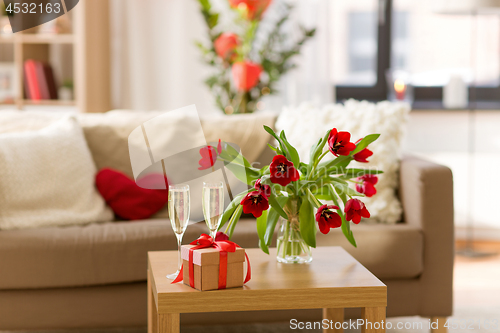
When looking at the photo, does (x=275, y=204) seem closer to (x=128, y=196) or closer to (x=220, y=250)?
(x=220, y=250)

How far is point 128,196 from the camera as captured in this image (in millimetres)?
2166

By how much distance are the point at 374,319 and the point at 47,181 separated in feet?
4.42

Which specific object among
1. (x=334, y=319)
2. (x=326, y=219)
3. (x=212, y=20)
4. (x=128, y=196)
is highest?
(x=212, y=20)

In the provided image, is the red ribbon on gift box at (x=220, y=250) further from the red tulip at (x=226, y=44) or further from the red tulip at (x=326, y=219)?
the red tulip at (x=226, y=44)

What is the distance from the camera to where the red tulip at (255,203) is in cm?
126

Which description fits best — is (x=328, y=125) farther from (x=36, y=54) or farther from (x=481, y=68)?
(x=36, y=54)

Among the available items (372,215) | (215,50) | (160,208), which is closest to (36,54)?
(215,50)

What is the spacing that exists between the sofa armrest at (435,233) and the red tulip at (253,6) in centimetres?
145

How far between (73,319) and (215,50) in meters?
1.91

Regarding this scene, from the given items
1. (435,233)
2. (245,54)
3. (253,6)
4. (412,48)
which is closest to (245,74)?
(245,54)

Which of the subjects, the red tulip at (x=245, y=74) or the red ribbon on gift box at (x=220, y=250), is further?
the red tulip at (x=245, y=74)

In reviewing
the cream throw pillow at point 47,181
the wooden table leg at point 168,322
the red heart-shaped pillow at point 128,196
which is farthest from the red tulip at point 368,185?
the cream throw pillow at point 47,181

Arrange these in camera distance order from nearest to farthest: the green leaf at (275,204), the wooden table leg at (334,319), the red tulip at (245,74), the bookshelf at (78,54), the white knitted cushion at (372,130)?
1. the green leaf at (275,204)
2. the wooden table leg at (334,319)
3. the white knitted cushion at (372,130)
4. the red tulip at (245,74)
5. the bookshelf at (78,54)

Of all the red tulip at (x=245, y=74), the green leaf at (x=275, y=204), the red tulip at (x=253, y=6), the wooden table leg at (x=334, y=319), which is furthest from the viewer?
the red tulip at (x=245, y=74)
